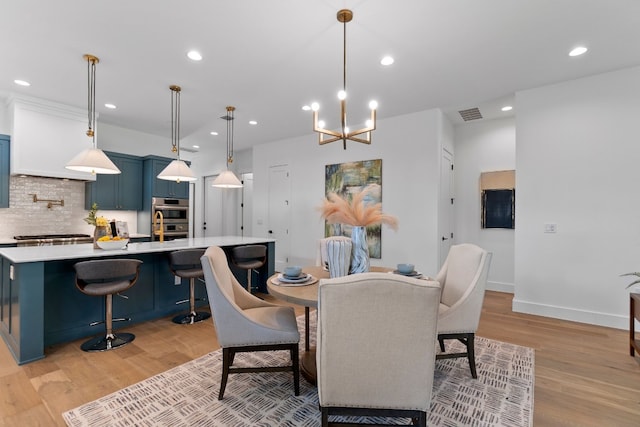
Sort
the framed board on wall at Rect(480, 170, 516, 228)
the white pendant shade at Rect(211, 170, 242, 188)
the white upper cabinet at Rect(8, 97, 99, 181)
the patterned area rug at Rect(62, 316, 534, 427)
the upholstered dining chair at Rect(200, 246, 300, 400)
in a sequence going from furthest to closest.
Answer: the framed board on wall at Rect(480, 170, 516, 228)
the white pendant shade at Rect(211, 170, 242, 188)
the white upper cabinet at Rect(8, 97, 99, 181)
the upholstered dining chair at Rect(200, 246, 300, 400)
the patterned area rug at Rect(62, 316, 534, 427)

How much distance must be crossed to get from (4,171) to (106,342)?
3240mm

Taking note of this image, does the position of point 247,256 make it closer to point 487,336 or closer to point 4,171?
point 487,336

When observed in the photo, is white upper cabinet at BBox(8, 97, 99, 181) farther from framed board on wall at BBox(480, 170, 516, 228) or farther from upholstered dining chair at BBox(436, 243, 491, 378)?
framed board on wall at BBox(480, 170, 516, 228)

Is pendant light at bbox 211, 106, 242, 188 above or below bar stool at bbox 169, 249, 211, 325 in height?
above

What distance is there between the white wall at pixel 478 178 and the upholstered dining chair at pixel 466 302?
2896 mm

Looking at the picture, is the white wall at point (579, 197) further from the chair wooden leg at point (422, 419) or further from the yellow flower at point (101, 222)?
the yellow flower at point (101, 222)

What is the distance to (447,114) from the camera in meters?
4.67

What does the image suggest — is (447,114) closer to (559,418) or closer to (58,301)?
(559,418)

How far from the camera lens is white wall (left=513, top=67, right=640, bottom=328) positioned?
3.32 metres

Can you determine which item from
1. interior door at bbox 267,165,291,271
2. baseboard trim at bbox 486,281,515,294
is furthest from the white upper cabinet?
baseboard trim at bbox 486,281,515,294

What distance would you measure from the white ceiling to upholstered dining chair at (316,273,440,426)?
2100mm

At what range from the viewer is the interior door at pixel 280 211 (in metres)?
6.21

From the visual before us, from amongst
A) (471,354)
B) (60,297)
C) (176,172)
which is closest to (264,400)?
(471,354)

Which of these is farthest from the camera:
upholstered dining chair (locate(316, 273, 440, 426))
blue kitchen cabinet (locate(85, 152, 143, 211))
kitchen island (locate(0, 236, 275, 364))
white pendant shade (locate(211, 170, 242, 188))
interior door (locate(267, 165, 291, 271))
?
interior door (locate(267, 165, 291, 271))
